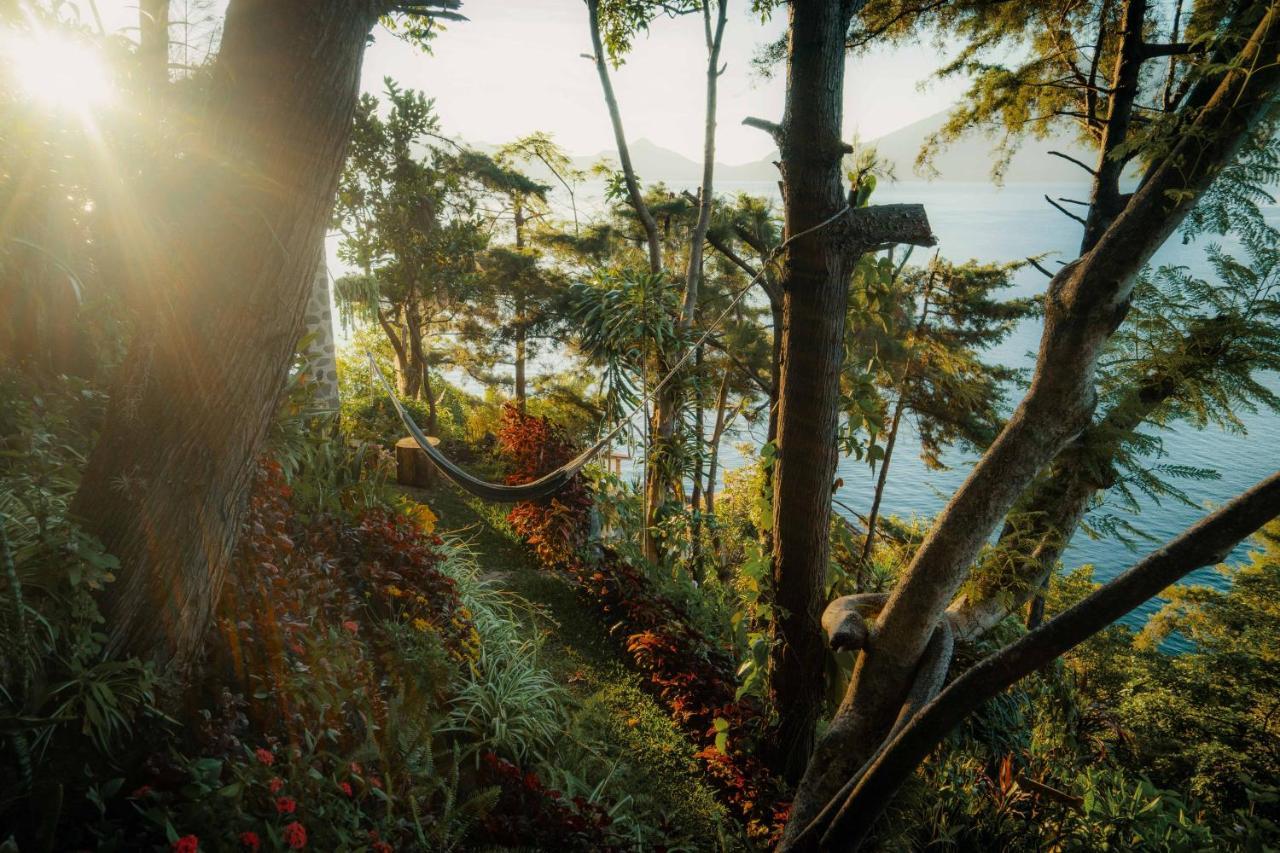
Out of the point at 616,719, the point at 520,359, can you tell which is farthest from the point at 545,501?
the point at 520,359

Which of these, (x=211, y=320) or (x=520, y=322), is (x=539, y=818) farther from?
(x=520, y=322)

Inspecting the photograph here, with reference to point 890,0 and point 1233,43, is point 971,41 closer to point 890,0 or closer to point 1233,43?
point 890,0

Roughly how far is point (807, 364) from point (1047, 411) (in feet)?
2.46

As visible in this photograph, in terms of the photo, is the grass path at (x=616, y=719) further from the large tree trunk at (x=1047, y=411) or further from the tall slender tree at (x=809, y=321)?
the large tree trunk at (x=1047, y=411)

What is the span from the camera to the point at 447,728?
2104mm

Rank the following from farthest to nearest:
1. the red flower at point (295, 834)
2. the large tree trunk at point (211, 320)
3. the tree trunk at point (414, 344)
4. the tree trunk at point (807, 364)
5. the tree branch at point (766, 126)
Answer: the tree trunk at point (414, 344)
the tree branch at point (766, 126)
the tree trunk at point (807, 364)
the large tree trunk at point (211, 320)
the red flower at point (295, 834)

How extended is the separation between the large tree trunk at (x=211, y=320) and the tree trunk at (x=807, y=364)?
1441 mm

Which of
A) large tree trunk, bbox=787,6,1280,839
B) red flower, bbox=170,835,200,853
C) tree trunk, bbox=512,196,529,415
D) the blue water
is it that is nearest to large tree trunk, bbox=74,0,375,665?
red flower, bbox=170,835,200,853

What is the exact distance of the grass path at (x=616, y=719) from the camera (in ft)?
7.37

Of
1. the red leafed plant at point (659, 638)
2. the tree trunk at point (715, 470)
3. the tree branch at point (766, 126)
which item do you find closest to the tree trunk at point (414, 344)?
the red leafed plant at point (659, 638)

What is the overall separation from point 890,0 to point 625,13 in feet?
7.20

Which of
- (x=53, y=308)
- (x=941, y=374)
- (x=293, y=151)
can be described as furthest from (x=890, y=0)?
(x=53, y=308)

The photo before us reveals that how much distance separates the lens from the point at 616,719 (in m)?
2.73

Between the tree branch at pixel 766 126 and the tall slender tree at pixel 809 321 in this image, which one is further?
the tree branch at pixel 766 126
